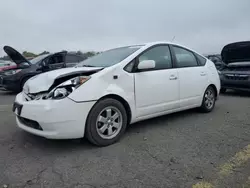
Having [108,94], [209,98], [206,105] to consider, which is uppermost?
[108,94]

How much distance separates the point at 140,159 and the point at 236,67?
6.22m

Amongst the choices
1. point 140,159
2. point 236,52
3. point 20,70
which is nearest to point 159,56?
point 140,159

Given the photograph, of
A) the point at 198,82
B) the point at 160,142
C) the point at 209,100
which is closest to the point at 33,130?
the point at 160,142

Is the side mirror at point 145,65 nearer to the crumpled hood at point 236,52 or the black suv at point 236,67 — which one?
the black suv at point 236,67

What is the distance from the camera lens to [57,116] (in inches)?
121

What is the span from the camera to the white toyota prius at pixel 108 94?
10.4 ft

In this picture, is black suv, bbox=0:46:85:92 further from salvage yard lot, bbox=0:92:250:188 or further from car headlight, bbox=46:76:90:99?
car headlight, bbox=46:76:90:99

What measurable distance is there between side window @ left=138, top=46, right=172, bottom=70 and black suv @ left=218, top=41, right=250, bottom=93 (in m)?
4.12

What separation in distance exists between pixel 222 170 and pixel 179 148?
2.39ft

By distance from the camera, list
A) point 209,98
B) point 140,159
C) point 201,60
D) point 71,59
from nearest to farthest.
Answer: point 140,159 → point 201,60 → point 209,98 → point 71,59

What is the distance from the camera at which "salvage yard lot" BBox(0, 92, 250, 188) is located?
100 inches

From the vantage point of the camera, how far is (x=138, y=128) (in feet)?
14.2

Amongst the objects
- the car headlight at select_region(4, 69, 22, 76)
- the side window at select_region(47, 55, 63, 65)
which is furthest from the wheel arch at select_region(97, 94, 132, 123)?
the side window at select_region(47, 55, 63, 65)

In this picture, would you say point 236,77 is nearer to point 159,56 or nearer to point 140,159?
point 159,56
